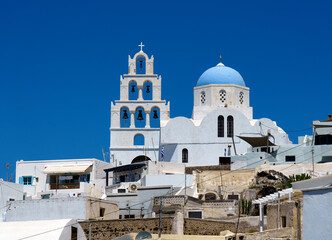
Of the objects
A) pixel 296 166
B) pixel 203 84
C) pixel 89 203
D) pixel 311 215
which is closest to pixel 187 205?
pixel 89 203

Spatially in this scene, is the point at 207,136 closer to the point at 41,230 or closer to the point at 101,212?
the point at 101,212

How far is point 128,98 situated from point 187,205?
65.2 ft

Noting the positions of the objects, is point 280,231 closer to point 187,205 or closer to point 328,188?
point 328,188

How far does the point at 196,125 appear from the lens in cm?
5300

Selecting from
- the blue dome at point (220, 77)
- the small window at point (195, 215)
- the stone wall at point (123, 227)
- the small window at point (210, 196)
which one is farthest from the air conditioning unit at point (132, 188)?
the blue dome at point (220, 77)

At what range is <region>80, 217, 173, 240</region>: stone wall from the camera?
1287 inches

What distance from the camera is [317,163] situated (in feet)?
149

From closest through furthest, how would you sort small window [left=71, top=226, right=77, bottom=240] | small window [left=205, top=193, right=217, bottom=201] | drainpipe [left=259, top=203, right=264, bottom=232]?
drainpipe [left=259, top=203, right=264, bottom=232] < small window [left=71, top=226, right=77, bottom=240] < small window [left=205, top=193, right=217, bottom=201]

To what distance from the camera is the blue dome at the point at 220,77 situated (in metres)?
54.9

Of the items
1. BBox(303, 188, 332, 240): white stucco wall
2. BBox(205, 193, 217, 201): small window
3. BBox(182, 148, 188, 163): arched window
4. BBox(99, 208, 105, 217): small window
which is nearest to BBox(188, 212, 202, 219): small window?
BBox(99, 208, 105, 217): small window

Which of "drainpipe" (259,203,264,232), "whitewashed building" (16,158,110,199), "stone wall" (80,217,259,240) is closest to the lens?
"drainpipe" (259,203,264,232)

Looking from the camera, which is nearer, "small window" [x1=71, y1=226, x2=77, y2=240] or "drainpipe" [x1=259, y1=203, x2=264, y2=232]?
"drainpipe" [x1=259, y1=203, x2=264, y2=232]

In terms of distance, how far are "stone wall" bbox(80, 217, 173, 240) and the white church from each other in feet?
56.9

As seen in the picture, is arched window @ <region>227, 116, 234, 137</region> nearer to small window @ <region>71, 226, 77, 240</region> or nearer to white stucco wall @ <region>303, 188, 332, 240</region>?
small window @ <region>71, 226, 77, 240</region>
